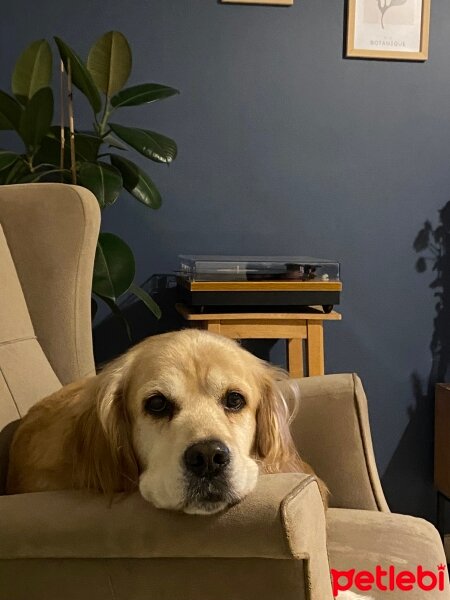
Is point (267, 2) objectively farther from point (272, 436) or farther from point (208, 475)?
point (208, 475)

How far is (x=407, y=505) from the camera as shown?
275 centimetres

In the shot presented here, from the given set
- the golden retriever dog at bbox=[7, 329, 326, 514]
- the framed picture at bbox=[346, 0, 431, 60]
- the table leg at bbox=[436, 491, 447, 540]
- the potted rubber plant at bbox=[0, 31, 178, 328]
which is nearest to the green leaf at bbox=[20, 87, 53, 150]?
the potted rubber plant at bbox=[0, 31, 178, 328]

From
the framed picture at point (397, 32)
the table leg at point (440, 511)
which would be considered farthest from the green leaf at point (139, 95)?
the table leg at point (440, 511)

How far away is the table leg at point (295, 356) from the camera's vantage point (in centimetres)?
224

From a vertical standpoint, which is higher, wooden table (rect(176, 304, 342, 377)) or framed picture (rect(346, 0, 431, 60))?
framed picture (rect(346, 0, 431, 60))

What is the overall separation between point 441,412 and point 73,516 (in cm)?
203

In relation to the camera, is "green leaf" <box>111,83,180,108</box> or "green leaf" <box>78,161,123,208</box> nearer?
→ "green leaf" <box>78,161,123,208</box>

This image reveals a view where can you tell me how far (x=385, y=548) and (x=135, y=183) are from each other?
1296 millimetres

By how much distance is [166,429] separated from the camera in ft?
3.46

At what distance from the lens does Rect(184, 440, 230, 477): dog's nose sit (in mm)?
932

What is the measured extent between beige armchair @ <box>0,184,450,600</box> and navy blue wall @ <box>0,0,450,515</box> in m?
1.10

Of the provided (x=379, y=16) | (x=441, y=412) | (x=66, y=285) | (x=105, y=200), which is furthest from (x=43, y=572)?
(x=379, y=16)

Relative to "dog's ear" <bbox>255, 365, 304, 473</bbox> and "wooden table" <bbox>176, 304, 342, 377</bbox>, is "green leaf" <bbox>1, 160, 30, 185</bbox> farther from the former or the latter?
"dog's ear" <bbox>255, 365, 304, 473</bbox>

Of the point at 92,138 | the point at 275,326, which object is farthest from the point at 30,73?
the point at 275,326
